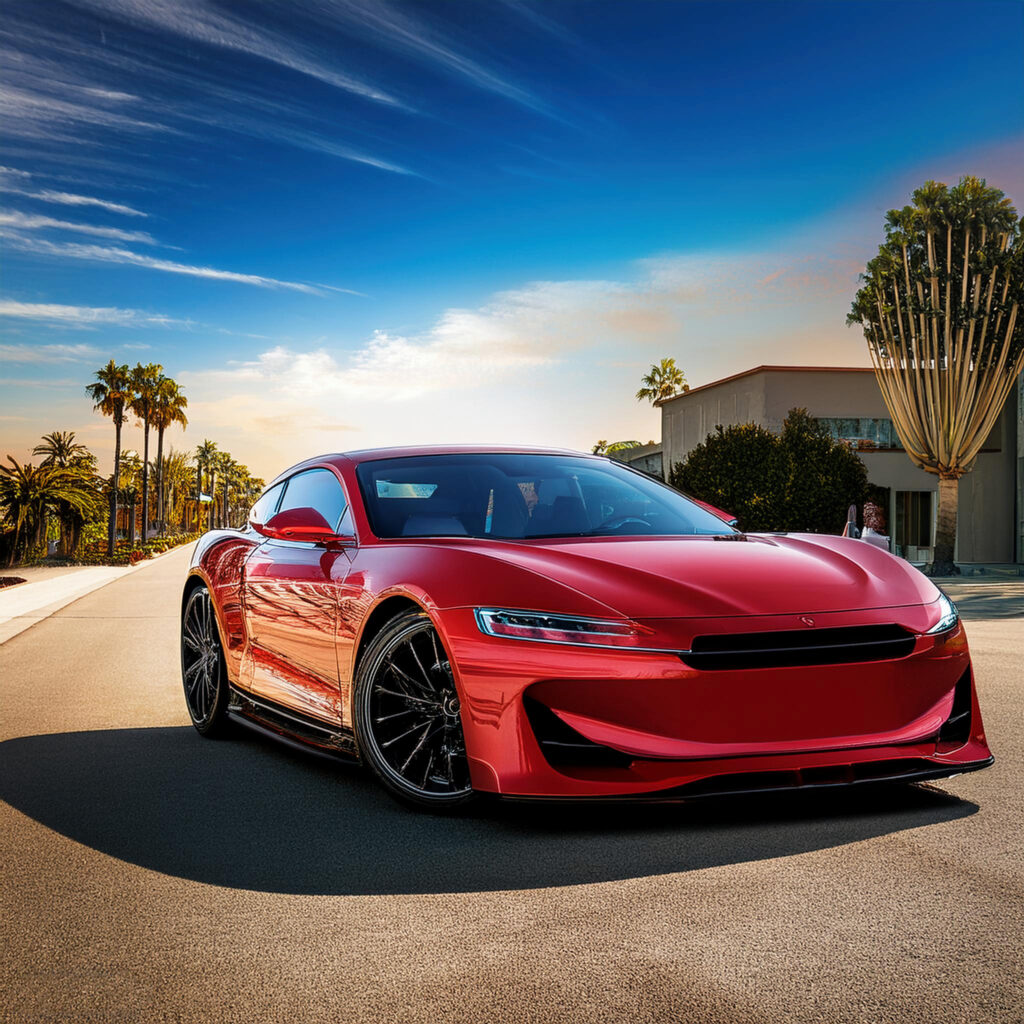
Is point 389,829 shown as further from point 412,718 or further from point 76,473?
point 76,473

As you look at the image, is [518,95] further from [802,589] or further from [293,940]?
[293,940]

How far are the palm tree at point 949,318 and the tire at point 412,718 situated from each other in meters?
28.0

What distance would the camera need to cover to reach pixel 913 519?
40250mm

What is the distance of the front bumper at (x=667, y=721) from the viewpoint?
12.4 feet

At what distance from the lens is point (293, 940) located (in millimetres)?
3090

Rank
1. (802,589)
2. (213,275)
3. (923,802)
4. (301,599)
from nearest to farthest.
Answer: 1. (802,589)
2. (923,802)
3. (301,599)
4. (213,275)

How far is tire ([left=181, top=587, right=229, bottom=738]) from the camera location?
638cm

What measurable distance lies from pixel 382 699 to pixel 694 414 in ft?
145

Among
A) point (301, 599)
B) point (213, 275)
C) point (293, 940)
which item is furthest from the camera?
point (213, 275)

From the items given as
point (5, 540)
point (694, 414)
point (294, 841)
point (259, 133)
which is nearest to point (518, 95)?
point (259, 133)

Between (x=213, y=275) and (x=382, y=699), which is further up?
(x=213, y=275)

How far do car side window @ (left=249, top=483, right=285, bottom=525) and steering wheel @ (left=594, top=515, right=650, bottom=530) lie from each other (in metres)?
2.22

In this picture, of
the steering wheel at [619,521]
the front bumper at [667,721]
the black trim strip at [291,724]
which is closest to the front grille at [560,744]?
the front bumper at [667,721]

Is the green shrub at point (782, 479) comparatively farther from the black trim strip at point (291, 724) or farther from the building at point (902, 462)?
the black trim strip at point (291, 724)
